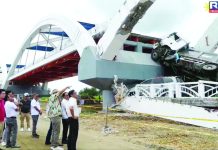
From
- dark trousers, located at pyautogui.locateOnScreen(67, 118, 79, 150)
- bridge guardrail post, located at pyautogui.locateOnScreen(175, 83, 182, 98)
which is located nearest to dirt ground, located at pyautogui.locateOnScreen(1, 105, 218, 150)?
dark trousers, located at pyautogui.locateOnScreen(67, 118, 79, 150)

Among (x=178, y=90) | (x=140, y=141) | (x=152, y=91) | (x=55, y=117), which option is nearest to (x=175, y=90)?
(x=178, y=90)

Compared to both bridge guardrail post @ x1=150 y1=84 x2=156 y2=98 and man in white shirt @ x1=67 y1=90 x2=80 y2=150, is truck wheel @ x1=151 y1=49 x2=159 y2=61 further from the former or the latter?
man in white shirt @ x1=67 y1=90 x2=80 y2=150

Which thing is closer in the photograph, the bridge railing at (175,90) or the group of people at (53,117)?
the group of people at (53,117)

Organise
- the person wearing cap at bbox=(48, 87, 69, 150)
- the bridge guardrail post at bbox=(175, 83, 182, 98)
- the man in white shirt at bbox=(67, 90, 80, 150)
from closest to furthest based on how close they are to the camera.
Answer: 1. the man in white shirt at bbox=(67, 90, 80, 150)
2. the person wearing cap at bbox=(48, 87, 69, 150)
3. the bridge guardrail post at bbox=(175, 83, 182, 98)

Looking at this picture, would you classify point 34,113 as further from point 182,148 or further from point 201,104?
point 201,104

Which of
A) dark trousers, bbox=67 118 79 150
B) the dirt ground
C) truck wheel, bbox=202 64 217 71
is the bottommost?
the dirt ground

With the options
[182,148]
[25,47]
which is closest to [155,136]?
[182,148]

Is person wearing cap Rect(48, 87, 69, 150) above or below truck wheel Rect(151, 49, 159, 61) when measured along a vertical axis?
below

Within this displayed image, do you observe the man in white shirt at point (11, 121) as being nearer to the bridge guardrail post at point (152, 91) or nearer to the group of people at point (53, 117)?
the group of people at point (53, 117)

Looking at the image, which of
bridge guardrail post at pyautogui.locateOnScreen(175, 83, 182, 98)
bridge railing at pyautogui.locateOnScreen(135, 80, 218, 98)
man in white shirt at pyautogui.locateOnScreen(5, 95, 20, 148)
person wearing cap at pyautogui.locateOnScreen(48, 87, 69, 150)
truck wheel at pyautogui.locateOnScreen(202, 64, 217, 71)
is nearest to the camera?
person wearing cap at pyautogui.locateOnScreen(48, 87, 69, 150)

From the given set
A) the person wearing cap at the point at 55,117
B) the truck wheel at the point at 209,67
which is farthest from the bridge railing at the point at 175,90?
the person wearing cap at the point at 55,117

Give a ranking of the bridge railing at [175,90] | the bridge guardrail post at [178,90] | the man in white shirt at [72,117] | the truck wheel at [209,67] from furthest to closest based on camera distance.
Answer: the truck wheel at [209,67] < the bridge guardrail post at [178,90] < the bridge railing at [175,90] < the man in white shirt at [72,117]

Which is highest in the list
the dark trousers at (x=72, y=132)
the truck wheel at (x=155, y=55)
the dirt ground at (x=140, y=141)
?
the truck wheel at (x=155, y=55)

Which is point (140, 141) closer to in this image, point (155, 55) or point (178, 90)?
point (178, 90)
